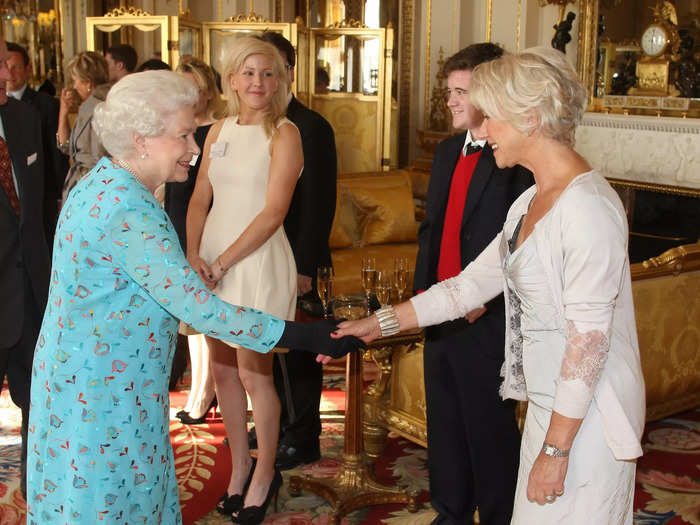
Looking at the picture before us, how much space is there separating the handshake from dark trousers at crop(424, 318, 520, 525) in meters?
0.53

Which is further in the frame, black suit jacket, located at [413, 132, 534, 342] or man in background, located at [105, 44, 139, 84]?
man in background, located at [105, 44, 139, 84]

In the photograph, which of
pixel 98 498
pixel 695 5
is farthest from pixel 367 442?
pixel 695 5

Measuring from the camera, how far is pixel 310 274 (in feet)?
11.8

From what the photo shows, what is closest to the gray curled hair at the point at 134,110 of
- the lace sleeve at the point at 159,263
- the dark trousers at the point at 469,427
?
the lace sleeve at the point at 159,263

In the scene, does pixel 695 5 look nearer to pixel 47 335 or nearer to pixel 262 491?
pixel 262 491

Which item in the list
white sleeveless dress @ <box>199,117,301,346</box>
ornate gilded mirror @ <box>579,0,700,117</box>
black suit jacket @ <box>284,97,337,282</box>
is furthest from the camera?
ornate gilded mirror @ <box>579,0,700,117</box>

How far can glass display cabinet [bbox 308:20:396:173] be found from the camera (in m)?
8.43

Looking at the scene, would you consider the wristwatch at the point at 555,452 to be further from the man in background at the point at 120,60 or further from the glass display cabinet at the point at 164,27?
the glass display cabinet at the point at 164,27

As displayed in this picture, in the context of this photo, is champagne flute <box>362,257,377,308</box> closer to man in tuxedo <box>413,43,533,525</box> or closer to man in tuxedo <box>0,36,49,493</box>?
man in tuxedo <box>413,43,533,525</box>

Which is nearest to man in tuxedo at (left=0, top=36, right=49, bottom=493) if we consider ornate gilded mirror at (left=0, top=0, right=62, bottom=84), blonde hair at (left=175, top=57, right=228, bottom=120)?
blonde hair at (left=175, top=57, right=228, bottom=120)

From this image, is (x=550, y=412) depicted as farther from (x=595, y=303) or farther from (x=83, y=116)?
(x=83, y=116)

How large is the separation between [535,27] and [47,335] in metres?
7.51

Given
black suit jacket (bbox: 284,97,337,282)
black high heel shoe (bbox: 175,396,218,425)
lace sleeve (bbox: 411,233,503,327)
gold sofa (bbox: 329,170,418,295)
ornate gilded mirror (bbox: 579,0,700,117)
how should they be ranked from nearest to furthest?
lace sleeve (bbox: 411,233,503,327), black suit jacket (bbox: 284,97,337,282), black high heel shoe (bbox: 175,396,218,425), gold sofa (bbox: 329,170,418,295), ornate gilded mirror (bbox: 579,0,700,117)

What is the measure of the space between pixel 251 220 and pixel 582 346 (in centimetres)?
160
